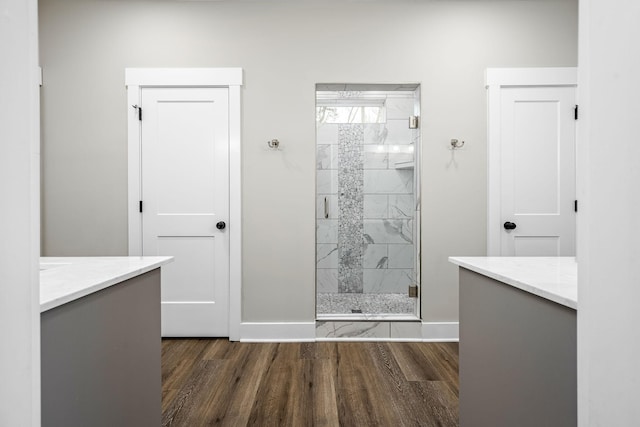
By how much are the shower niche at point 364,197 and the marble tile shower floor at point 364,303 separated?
0.07m

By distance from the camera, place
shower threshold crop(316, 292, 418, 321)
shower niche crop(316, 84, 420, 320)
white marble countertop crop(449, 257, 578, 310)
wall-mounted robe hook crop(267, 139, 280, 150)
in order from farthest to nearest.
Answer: shower niche crop(316, 84, 420, 320) → shower threshold crop(316, 292, 418, 321) → wall-mounted robe hook crop(267, 139, 280, 150) → white marble countertop crop(449, 257, 578, 310)

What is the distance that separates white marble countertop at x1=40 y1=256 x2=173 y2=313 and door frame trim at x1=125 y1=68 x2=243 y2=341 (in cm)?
147

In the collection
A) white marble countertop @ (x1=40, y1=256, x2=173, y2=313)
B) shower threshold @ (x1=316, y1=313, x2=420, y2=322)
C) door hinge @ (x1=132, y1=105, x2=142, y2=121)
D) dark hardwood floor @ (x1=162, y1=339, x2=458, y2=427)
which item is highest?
door hinge @ (x1=132, y1=105, x2=142, y2=121)

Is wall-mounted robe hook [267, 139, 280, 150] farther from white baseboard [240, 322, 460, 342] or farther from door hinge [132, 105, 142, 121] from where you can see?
white baseboard [240, 322, 460, 342]

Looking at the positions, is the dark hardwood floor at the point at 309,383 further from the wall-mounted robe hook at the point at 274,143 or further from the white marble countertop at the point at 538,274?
the wall-mounted robe hook at the point at 274,143

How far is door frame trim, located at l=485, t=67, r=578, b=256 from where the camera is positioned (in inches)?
120

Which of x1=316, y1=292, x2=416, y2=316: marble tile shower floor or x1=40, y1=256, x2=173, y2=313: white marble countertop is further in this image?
x1=316, y1=292, x2=416, y2=316: marble tile shower floor

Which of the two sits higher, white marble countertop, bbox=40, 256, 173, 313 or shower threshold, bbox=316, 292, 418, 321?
white marble countertop, bbox=40, 256, 173, 313

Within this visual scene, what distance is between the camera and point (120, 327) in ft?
4.15

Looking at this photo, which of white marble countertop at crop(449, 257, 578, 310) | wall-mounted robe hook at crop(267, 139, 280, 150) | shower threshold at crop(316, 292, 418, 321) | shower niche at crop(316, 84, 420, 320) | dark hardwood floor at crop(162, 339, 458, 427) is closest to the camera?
white marble countertop at crop(449, 257, 578, 310)

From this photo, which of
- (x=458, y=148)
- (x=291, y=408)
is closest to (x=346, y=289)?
(x=458, y=148)

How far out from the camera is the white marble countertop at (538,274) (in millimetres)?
922

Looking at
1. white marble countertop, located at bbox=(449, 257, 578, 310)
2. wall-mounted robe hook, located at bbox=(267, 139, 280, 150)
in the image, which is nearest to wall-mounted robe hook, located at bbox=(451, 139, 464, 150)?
wall-mounted robe hook, located at bbox=(267, 139, 280, 150)

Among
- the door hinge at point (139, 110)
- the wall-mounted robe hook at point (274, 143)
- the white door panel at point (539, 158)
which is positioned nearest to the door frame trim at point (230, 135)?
the door hinge at point (139, 110)
